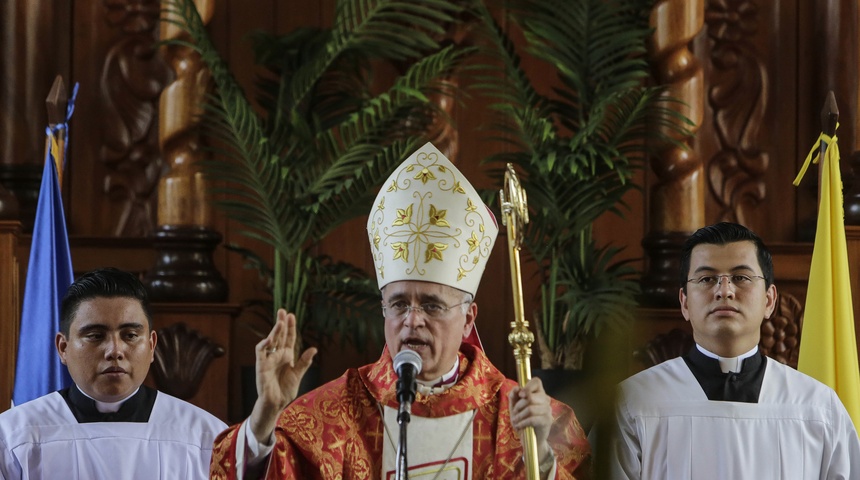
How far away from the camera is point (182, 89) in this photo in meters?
6.65

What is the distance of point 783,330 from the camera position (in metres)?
6.76

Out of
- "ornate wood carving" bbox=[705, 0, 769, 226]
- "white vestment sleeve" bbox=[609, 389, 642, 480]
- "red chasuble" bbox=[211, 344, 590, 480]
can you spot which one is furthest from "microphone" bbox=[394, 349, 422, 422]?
"ornate wood carving" bbox=[705, 0, 769, 226]

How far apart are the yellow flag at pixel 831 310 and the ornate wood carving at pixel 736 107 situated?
152 centimetres

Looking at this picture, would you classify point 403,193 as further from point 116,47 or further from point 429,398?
point 116,47

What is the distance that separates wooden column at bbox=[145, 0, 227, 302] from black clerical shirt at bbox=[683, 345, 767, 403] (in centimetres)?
300

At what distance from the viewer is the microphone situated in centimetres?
314

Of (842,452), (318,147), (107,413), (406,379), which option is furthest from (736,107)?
(406,379)

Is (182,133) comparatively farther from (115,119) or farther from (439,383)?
(439,383)

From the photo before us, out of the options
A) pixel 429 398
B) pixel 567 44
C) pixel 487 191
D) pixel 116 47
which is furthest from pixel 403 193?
pixel 116 47

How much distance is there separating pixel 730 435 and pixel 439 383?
102cm

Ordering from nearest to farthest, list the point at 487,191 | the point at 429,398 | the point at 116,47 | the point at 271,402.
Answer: the point at 271,402 < the point at 429,398 < the point at 487,191 < the point at 116,47

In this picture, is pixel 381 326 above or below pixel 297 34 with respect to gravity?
below

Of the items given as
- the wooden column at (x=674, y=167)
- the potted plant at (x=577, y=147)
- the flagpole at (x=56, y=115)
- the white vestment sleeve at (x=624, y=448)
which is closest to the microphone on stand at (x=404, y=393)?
the white vestment sleeve at (x=624, y=448)

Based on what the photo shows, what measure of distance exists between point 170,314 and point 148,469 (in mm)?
2278
